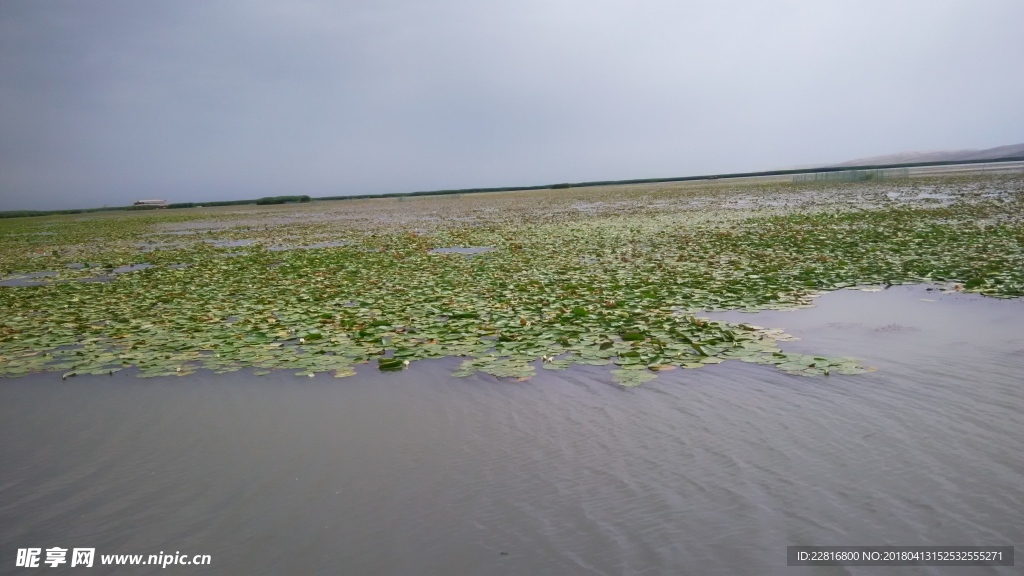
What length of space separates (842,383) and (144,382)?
683cm

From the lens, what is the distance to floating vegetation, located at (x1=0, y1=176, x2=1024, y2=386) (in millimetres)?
6457

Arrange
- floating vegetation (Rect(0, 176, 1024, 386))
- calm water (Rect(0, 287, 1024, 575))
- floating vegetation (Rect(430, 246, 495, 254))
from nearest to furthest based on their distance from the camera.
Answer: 1. calm water (Rect(0, 287, 1024, 575))
2. floating vegetation (Rect(0, 176, 1024, 386))
3. floating vegetation (Rect(430, 246, 495, 254))

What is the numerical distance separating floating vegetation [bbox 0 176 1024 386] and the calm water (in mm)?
531

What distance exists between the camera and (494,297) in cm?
934

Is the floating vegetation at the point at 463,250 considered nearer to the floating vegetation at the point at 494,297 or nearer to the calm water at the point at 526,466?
the floating vegetation at the point at 494,297

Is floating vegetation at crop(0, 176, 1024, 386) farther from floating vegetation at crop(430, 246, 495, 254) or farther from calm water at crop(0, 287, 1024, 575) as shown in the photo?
calm water at crop(0, 287, 1024, 575)

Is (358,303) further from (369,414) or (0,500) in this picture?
(0,500)

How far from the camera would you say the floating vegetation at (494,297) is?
21.2 ft

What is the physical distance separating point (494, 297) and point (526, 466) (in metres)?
5.41

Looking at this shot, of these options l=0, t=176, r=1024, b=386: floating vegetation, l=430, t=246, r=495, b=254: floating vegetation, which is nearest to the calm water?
l=0, t=176, r=1024, b=386: floating vegetation

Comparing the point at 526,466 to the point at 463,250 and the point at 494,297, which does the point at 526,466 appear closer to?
the point at 494,297

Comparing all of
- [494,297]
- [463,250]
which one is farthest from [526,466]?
[463,250]

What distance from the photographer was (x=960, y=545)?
299 cm

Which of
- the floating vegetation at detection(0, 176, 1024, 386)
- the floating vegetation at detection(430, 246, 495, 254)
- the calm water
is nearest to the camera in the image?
the calm water
